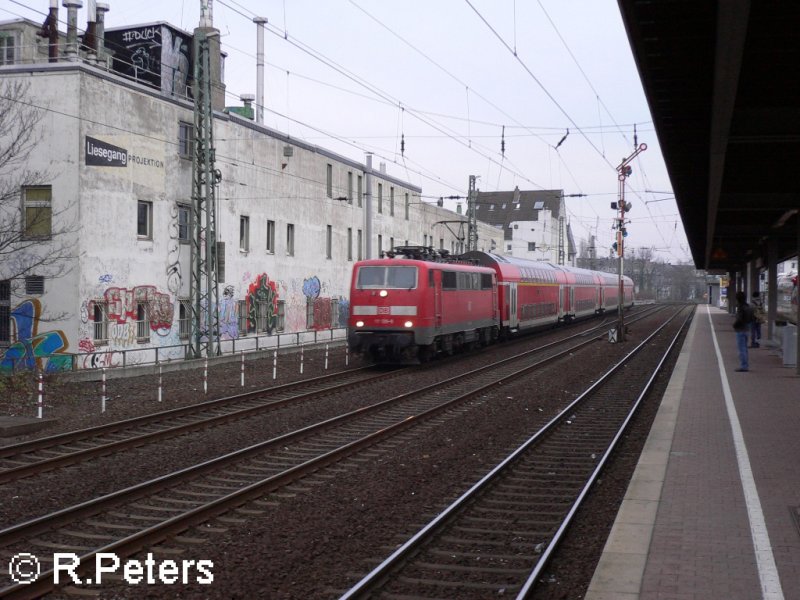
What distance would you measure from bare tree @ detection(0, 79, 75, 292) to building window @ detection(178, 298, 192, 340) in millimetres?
4958

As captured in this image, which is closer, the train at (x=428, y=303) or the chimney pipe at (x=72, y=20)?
the train at (x=428, y=303)

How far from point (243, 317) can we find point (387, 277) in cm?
976

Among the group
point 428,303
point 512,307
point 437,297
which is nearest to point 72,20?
point 437,297

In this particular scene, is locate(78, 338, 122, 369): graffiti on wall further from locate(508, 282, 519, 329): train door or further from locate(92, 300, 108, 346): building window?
locate(508, 282, 519, 329): train door

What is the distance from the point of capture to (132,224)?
25750mm

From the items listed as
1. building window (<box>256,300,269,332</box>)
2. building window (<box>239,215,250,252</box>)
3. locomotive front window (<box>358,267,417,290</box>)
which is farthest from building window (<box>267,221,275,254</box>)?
locomotive front window (<box>358,267,417,290</box>)

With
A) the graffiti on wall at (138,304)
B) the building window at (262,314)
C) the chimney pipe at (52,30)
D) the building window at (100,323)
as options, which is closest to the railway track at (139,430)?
the building window at (100,323)

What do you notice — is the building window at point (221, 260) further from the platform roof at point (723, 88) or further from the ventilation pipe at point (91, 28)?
the platform roof at point (723, 88)

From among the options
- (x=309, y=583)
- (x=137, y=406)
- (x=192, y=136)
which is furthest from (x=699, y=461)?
(x=192, y=136)

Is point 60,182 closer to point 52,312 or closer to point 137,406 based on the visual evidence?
point 52,312

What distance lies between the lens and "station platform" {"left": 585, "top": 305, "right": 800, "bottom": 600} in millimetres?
5957

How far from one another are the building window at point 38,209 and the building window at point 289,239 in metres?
12.3

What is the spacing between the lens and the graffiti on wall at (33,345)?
2306 cm

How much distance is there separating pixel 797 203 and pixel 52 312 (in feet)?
61.7
